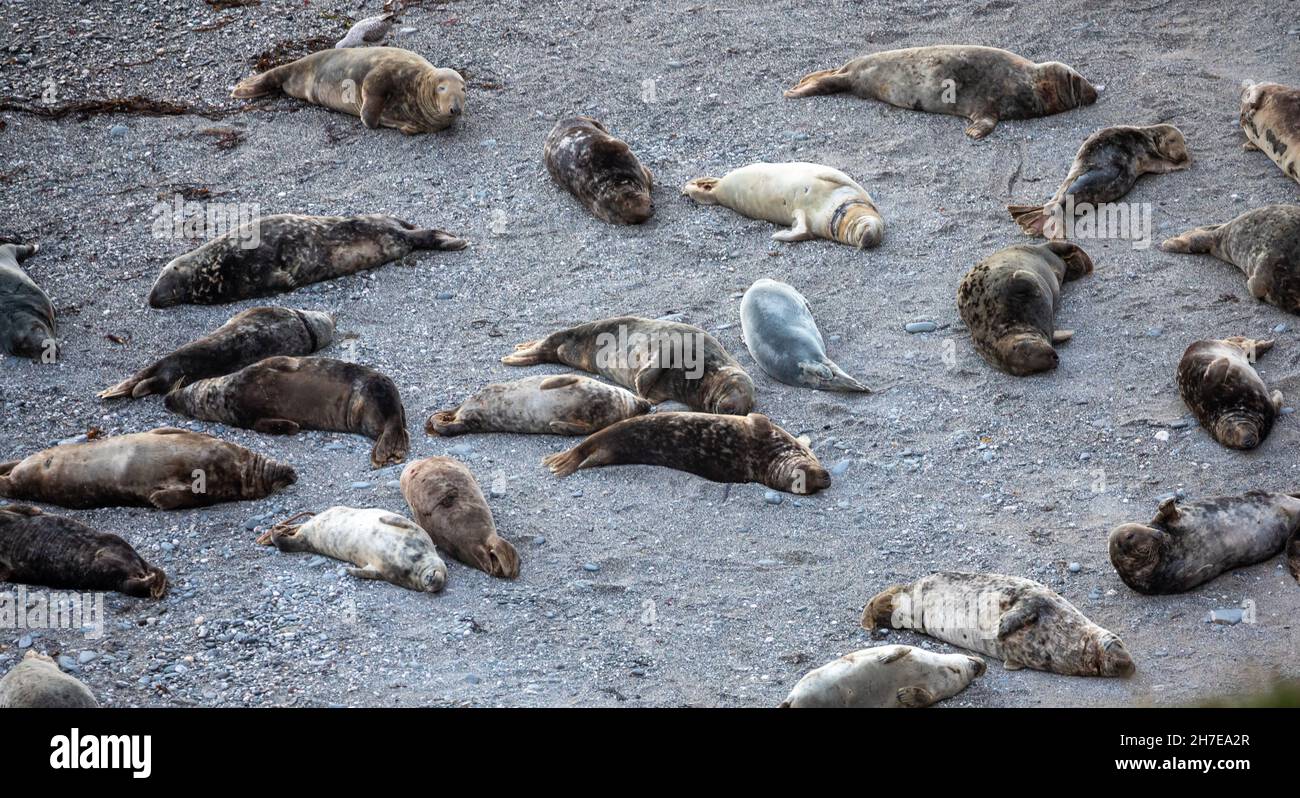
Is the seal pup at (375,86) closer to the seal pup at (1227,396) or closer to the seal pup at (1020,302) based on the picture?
the seal pup at (1020,302)

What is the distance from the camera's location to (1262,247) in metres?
7.45

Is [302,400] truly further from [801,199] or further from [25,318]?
[801,199]

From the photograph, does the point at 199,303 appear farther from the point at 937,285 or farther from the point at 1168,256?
the point at 1168,256

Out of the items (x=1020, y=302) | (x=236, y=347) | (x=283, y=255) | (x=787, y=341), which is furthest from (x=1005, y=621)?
(x=283, y=255)

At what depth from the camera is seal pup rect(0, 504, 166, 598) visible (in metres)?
5.39

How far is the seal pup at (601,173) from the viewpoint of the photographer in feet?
28.6

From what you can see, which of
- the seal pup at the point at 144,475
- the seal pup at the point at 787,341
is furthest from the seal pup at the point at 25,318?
the seal pup at the point at 787,341

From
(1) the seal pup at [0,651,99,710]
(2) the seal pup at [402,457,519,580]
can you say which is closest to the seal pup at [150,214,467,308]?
(2) the seal pup at [402,457,519,580]

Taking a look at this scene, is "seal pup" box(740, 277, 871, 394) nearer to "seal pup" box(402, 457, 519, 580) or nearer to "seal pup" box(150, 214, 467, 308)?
"seal pup" box(402, 457, 519, 580)

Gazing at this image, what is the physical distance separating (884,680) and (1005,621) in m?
0.61

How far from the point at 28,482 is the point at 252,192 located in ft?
12.1

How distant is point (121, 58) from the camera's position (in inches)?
440

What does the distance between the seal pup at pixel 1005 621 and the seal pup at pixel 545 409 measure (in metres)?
1.97

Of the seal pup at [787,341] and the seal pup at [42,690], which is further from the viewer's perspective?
the seal pup at [787,341]
